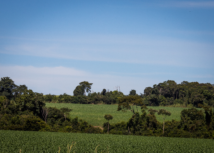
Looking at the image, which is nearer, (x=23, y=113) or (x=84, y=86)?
(x=23, y=113)

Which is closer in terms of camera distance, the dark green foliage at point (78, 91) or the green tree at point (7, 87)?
the green tree at point (7, 87)

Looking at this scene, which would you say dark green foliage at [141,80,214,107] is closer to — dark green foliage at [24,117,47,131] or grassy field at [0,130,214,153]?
grassy field at [0,130,214,153]

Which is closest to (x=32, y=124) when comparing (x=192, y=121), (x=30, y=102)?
(x=30, y=102)

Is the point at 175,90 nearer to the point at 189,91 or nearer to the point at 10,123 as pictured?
the point at 189,91

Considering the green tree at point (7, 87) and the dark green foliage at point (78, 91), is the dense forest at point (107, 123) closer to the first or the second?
the green tree at point (7, 87)

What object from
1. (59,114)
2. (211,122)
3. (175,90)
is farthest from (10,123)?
(175,90)

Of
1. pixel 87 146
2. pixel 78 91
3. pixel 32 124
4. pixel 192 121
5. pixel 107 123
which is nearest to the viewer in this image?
pixel 87 146

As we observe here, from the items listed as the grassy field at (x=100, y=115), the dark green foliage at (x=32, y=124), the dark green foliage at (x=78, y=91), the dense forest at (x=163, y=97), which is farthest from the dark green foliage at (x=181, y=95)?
the dark green foliage at (x=32, y=124)

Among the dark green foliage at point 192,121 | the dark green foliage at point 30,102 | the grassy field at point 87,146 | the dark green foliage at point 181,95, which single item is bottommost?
the grassy field at point 87,146

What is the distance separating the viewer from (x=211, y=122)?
36.9 metres

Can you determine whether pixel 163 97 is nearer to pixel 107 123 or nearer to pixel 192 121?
pixel 192 121

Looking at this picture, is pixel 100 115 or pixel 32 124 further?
pixel 100 115

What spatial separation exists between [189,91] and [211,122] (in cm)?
5873

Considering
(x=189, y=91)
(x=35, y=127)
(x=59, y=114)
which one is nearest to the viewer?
(x=35, y=127)
